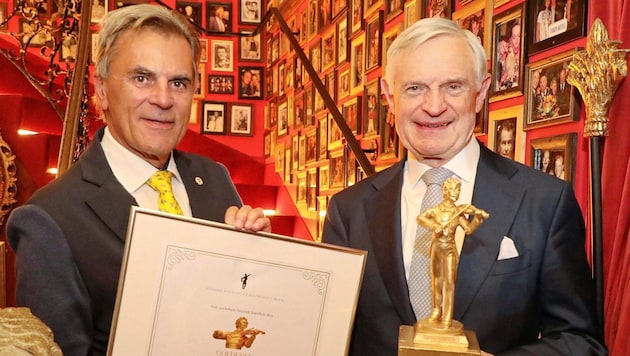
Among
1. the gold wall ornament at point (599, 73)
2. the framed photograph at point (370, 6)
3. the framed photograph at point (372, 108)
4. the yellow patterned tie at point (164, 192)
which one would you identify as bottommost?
the yellow patterned tie at point (164, 192)

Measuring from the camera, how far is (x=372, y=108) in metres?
4.82

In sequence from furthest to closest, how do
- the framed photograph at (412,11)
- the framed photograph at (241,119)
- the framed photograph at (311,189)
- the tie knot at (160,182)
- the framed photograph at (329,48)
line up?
the framed photograph at (241,119)
the framed photograph at (311,189)
the framed photograph at (329,48)
the framed photograph at (412,11)
the tie knot at (160,182)

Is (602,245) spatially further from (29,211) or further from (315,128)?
(315,128)

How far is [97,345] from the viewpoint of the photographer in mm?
1719

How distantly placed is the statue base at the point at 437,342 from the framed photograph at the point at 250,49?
7503 millimetres

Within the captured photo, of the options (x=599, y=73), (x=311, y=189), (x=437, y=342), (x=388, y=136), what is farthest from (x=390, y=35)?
(x=437, y=342)

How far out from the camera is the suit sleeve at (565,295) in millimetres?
1714

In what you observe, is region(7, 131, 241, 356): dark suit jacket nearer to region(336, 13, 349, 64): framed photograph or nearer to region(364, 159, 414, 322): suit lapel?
region(364, 159, 414, 322): suit lapel

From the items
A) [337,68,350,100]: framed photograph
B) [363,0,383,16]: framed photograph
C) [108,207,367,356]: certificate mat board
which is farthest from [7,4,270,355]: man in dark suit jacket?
[337,68,350,100]: framed photograph

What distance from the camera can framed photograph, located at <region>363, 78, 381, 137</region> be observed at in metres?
4.72

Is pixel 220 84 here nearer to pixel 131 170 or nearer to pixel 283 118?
pixel 283 118

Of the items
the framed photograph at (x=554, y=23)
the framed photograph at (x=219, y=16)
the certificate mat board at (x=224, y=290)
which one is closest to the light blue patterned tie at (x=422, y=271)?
the certificate mat board at (x=224, y=290)

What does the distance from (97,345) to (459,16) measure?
2475 millimetres

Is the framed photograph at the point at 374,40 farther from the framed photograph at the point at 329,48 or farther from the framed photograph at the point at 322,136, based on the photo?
the framed photograph at the point at 322,136
